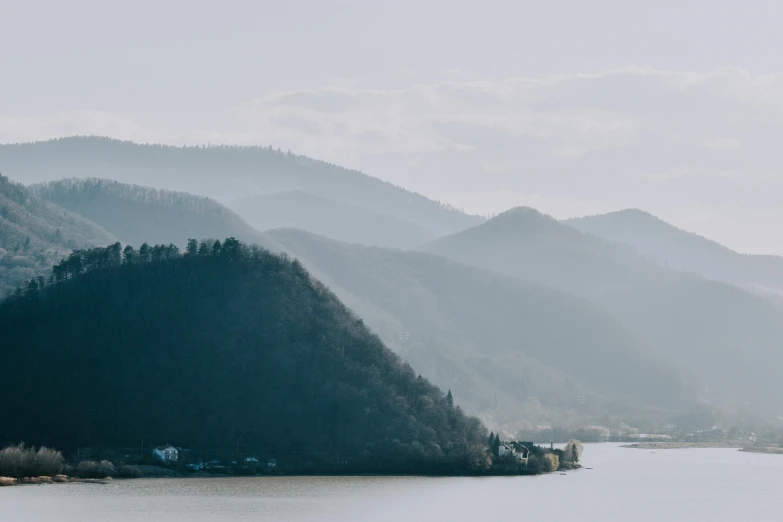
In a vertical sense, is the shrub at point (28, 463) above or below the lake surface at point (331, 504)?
above

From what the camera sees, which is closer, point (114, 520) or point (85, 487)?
point (114, 520)

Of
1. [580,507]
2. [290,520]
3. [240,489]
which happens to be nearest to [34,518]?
[290,520]

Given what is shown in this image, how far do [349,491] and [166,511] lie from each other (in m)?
34.2

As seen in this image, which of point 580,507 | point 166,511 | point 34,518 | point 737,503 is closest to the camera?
point 34,518

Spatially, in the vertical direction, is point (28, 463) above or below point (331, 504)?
above

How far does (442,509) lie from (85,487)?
52006 mm

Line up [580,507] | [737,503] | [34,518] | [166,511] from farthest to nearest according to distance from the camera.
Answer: [737,503] → [580,507] → [166,511] → [34,518]

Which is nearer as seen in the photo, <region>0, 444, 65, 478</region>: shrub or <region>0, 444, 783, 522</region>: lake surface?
<region>0, 444, 783, 522</region>: lake surface

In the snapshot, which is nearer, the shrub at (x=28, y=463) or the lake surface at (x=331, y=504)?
the lake surface at (x=331, y=504)

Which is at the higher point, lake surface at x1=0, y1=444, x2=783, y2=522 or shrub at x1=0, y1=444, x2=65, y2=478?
shrub at x1=0, y1=444, x2=65, y2=478

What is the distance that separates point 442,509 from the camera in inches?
6565

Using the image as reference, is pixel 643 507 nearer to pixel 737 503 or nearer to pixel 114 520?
pixel 737 503

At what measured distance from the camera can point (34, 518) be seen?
14688 cm

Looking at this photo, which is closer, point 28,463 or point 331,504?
point 331,504
